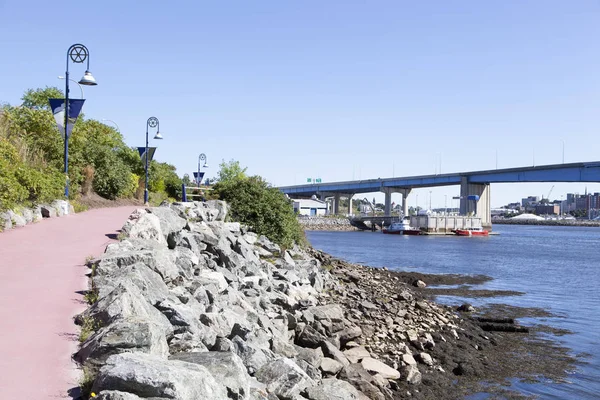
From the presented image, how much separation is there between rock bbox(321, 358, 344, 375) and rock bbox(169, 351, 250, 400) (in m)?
5.20

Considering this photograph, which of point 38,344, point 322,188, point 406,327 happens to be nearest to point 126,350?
point 38,344

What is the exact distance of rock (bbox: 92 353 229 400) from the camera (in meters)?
5.45

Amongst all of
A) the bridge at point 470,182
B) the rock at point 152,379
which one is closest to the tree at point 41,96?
the rock at point 152,379

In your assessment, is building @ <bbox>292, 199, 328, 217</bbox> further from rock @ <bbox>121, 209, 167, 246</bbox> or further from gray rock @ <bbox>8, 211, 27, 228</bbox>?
rock @ <bbox>121, 209, 167, 246</bbox>

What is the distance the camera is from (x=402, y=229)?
113 metres

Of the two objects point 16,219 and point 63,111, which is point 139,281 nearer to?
point 16,219

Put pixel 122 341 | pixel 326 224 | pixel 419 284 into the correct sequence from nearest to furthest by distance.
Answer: pixel 122 341 → pixel 419 284 → pixel 326 224

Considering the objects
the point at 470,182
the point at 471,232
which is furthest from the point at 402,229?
the point at 470,182

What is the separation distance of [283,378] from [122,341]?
309cm

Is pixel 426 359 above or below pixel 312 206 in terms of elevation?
below

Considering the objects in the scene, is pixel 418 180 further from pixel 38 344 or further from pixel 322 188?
pixel 38 344

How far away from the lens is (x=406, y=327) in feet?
58.1

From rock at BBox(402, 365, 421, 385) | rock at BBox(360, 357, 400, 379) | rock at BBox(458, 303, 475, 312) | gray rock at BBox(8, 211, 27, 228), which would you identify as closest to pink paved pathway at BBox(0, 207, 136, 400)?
gray rock at BBox(8, 211, 27, 228)

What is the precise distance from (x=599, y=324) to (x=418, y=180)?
95205mm
